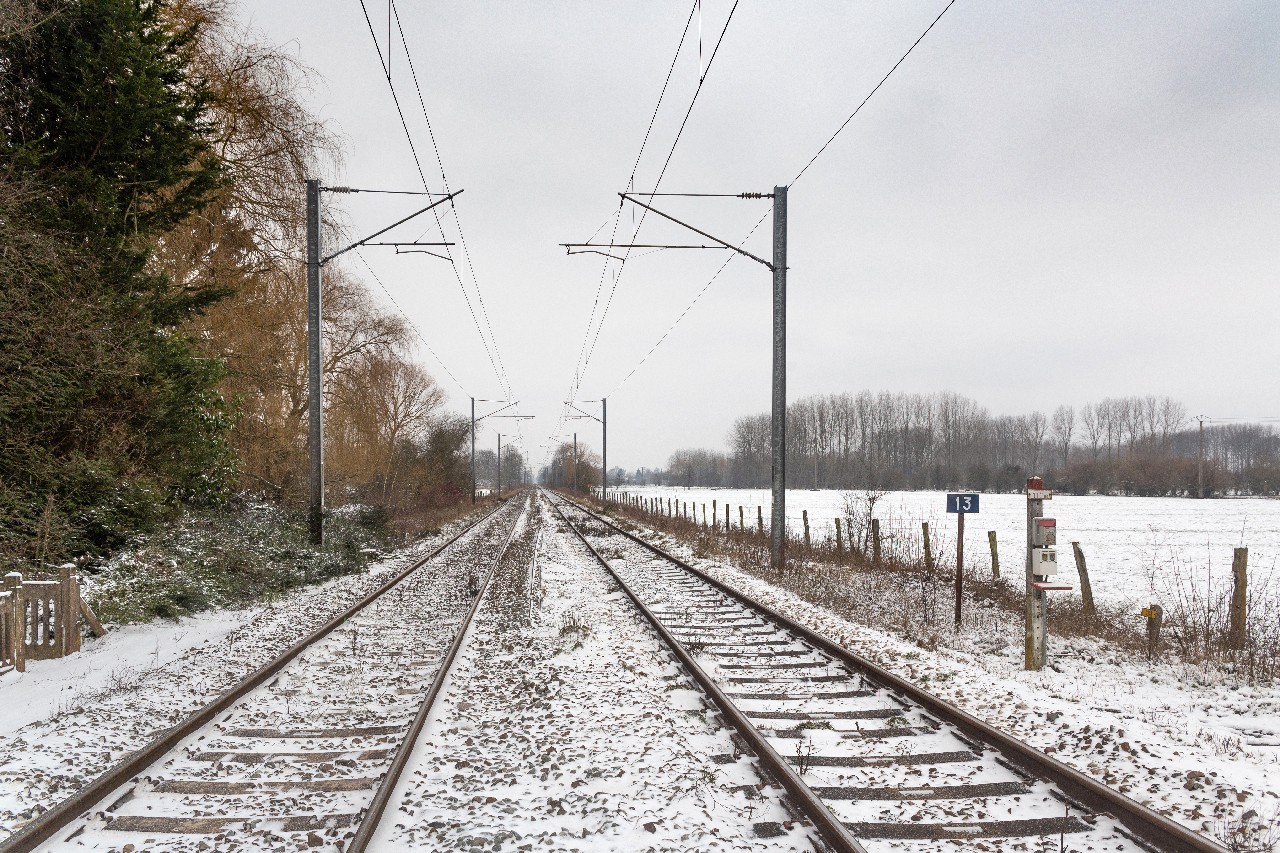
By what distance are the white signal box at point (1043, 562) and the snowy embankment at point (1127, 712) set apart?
108 cm

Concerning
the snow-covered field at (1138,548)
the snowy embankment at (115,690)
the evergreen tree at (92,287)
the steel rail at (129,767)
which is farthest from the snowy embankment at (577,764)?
the snow-covered field at (1138,548)

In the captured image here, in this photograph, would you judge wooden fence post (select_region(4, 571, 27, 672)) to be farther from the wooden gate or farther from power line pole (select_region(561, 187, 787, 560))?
power line pole (select_region(561, 187, 787, 560))

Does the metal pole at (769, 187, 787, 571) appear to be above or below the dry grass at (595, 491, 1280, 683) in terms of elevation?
above

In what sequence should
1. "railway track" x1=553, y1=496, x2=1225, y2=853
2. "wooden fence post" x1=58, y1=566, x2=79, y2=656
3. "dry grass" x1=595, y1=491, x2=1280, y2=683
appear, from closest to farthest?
1. "railway track" x1=553, y1=496, x2=1225, y2=853
2. "wooden fence post" x1=58, y1=566, x2=79, y2=656
3. "dry grass" x1=595, y1=491, x2=1280, y2=683

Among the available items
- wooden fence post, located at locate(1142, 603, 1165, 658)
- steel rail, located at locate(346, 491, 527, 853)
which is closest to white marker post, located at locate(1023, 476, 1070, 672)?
wooden fence post, located at locate(1142, 603, 1165, 658)

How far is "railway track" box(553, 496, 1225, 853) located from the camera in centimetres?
368

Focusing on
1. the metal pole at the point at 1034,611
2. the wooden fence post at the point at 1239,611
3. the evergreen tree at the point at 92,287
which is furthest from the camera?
the evergreen tree at the point at 92,287

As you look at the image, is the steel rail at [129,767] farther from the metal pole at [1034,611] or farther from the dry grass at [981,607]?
the metal pole at [1034,611]

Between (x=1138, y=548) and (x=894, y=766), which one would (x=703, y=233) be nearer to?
(x=894, y=766)

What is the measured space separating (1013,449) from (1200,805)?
463 ft

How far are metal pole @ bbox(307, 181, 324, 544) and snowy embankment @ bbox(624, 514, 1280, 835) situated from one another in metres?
11.4

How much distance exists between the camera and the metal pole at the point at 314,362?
602 inches

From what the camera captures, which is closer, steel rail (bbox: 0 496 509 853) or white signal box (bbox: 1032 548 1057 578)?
steel rail (bbox: 0 496 509 853)

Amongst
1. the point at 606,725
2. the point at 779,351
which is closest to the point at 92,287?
the point at 606,725
